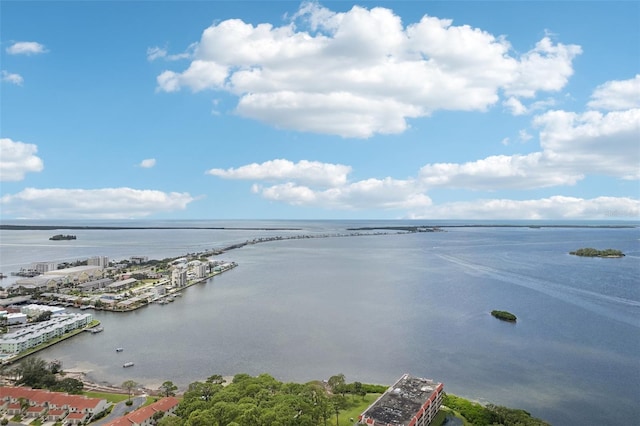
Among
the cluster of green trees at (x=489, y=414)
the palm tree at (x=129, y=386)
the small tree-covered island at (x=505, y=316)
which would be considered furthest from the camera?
the small tree-covered island at (x=505, y=316)

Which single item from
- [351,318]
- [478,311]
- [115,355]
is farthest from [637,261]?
[115,355]

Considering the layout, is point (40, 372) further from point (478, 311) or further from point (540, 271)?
point (540, 271)

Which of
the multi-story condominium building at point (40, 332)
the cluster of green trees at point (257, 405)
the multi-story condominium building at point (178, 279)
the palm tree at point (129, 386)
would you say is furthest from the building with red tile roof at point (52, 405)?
the multi-story condominium building at point (178, 279)

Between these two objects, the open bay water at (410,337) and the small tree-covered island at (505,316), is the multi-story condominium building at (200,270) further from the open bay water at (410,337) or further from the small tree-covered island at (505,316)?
the small tree-covered island at (505,316)

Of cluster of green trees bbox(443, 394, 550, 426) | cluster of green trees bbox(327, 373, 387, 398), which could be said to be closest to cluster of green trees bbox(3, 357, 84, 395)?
cluster of green trees bbox(327, 373, 387, 398)

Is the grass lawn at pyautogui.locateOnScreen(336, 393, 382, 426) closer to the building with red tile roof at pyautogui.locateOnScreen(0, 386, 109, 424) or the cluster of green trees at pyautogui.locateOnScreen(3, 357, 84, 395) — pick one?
the building with red tile roof at pyautogui.locateOnScreen(0, 386, 109, 424)
